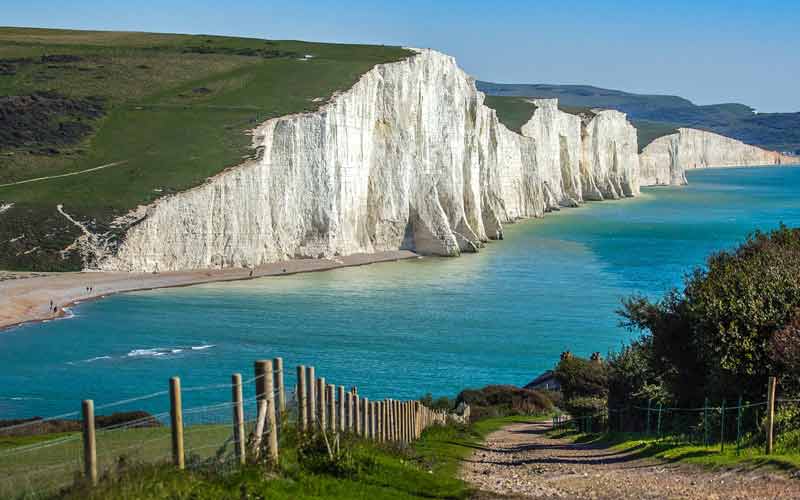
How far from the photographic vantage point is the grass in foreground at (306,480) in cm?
925

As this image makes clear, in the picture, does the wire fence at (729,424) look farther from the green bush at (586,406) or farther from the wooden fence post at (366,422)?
the wooden fence post at (366,422)

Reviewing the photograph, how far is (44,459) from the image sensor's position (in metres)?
10.5

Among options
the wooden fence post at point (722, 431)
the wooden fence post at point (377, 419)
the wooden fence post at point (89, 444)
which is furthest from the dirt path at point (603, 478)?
the wooden fence post at point (89, 444)

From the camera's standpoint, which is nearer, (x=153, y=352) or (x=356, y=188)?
(x=153, y=352)

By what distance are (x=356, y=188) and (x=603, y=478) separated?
65.8m

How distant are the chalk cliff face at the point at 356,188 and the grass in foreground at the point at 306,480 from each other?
52245 millimetres

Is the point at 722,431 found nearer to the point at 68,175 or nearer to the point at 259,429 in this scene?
the point at 259,429

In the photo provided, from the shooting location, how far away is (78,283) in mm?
60062

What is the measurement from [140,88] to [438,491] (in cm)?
8033

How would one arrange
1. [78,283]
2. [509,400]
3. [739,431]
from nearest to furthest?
1. [739,431]
2. [509,400]
3. [78,283]

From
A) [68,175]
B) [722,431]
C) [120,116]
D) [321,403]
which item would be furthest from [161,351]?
[120,116]

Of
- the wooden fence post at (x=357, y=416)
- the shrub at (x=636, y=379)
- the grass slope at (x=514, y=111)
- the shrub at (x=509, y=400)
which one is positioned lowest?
the shrub at (x=509, y=400)

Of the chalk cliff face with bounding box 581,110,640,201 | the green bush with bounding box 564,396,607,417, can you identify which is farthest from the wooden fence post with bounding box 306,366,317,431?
the chalk cliff face with bounding box 581,110,640,201

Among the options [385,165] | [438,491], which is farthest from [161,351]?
[385,165]
